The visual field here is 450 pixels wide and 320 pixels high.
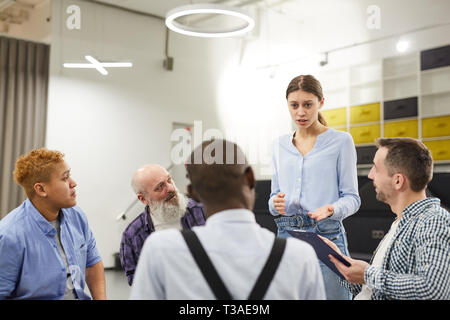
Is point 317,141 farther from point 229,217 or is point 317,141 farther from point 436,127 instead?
point 436,127

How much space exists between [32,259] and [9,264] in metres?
0.08

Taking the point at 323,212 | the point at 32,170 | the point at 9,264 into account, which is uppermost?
the point at 32,170

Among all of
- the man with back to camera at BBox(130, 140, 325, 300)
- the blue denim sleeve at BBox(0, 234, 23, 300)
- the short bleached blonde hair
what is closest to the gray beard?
the short bleached blonde hair

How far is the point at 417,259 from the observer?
1.37 m

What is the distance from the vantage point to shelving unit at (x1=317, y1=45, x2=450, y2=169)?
18.9 feet

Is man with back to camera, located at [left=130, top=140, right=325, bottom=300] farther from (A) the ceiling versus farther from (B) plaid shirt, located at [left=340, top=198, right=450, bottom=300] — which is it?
(A) the ceiling

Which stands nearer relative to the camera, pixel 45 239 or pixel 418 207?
pixel 418 207

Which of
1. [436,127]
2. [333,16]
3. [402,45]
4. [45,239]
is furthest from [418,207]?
[333,16]

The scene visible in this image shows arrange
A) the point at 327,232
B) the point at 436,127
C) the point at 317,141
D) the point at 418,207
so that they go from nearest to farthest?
the point at 418,207, the point at 327,232, the point at 317,141, the point at 436,127

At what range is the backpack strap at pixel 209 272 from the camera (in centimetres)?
99

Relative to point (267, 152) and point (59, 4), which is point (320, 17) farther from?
point (59, 4)
